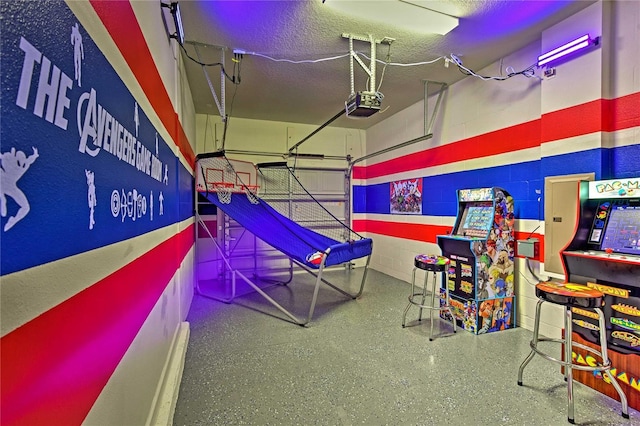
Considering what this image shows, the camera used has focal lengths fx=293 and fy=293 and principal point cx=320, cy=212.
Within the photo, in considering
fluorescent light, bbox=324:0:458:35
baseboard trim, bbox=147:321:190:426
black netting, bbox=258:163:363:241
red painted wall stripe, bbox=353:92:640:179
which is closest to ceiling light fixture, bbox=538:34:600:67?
red painted wall stripe, bbox=353:92:640:179

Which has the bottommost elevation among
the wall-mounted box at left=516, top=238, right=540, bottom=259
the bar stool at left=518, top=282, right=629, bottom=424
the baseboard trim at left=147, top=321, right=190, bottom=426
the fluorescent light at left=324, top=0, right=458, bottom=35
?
the baseboard trim at left=147, top=321, right=190, bottom=426

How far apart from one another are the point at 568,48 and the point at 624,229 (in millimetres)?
1762

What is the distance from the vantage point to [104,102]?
98cm

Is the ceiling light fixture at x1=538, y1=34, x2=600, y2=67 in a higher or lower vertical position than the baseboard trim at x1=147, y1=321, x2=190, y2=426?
higher

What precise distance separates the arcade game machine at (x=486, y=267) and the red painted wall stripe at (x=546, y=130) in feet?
2.25

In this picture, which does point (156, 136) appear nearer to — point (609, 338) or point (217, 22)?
point (217, 22)

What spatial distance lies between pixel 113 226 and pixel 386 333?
2897 mm

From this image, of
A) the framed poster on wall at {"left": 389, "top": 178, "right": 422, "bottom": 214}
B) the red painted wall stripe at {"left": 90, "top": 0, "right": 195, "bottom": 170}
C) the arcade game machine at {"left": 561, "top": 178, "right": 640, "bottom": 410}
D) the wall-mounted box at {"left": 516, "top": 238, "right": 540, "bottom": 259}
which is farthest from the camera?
the framed poster on wall at {"left": 389, "top": 178, "right": 422, "bottom": 214}


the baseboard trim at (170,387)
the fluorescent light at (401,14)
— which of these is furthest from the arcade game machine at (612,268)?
the baseboard trim at (170,387)

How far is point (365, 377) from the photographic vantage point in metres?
2.39

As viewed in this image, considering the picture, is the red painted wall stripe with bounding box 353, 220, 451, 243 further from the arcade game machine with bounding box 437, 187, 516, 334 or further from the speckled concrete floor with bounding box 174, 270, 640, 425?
the speckled concrete floor with bounding box 174, 270, 640, 425

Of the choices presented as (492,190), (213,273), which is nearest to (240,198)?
(213,273)

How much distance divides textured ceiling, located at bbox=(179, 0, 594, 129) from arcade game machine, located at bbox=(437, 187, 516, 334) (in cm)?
167

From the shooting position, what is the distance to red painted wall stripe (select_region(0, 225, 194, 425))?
0.53 m
